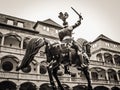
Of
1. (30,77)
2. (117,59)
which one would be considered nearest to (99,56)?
(117,59)

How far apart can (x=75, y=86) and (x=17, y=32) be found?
12.7 m

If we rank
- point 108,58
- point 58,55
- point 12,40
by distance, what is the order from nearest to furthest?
point 58,55 < point 12,40 < point 108,58

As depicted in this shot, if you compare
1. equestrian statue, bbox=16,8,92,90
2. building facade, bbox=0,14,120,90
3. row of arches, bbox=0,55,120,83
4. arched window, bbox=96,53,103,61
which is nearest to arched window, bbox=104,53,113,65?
building facade, bbox=0,14,120,90

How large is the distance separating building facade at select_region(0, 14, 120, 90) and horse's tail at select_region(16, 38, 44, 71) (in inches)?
676

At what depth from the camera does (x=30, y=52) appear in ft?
16.3

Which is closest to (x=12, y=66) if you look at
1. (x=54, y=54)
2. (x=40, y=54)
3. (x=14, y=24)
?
(x=40, y=54)

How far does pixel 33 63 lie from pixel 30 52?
21.1m

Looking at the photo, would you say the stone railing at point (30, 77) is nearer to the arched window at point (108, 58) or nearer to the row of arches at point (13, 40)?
the row of arches at point (13, 40)

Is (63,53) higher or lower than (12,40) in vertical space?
lower

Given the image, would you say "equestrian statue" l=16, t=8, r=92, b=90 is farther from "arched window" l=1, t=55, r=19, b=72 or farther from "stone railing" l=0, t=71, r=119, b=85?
"arched window" l=1, t=55, r=19, b=72

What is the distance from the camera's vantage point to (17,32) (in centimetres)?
2631

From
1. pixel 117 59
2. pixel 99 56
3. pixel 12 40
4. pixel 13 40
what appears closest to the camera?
pixel 12 40

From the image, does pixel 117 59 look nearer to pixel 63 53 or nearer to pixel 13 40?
pixel 13 40

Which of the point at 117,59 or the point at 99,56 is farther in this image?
the point at 117,59
